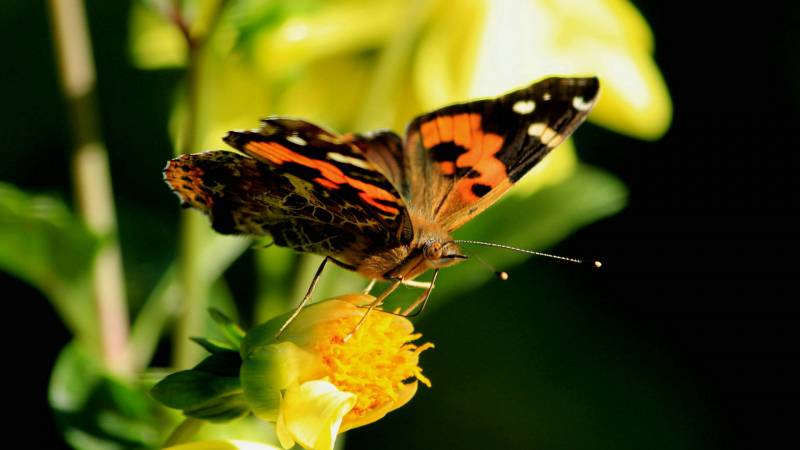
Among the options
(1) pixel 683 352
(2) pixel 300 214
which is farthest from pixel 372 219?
(1) pixel 683 352

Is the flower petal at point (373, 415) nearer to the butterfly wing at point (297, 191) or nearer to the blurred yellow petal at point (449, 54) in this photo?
the butterfly wing at point (297, 191)

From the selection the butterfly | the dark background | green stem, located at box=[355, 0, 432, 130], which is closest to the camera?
the butterfly

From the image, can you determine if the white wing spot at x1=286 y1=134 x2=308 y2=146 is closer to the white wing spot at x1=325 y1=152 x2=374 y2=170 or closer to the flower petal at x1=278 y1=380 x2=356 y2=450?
the white wing spot at x1=325 y1=152 x2=374 y2=170

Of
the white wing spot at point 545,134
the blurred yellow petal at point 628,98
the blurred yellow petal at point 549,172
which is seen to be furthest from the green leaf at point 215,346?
the blurred yellow petal at point 628,98

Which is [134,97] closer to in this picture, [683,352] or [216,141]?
[216,141]

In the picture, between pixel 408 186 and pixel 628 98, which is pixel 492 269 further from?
pixel 628 98

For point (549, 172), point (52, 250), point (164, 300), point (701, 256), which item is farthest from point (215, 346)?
point (701, 256)

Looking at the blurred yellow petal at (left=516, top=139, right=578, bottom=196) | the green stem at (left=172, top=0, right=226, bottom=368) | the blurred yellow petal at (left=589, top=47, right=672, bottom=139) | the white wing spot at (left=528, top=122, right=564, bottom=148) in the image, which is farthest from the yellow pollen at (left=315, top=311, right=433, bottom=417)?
the blurred yellow petal at (left=589, top=47, right=672, bottom=139)
